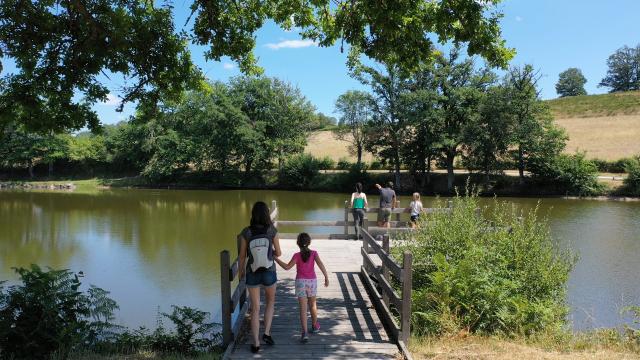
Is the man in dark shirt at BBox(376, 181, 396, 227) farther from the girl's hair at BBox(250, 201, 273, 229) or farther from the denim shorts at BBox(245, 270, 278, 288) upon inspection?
the girl's hair at BBox(250, 201, 273, 229)

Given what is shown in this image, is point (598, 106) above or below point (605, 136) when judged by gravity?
above

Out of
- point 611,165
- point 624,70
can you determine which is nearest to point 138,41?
point 611,165

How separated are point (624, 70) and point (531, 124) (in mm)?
98178

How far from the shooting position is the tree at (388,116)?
4403 cm

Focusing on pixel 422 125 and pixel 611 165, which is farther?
pixel 611 165

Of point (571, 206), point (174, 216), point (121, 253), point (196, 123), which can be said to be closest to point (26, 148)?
point (196, 123)

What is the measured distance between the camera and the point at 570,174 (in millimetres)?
38188

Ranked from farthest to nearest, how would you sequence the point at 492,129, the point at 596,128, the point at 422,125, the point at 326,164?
the point at 596,128, the point at 326,164, the point at 422,125, the point at 492,129

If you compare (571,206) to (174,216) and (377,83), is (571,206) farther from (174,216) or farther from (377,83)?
(174,216)

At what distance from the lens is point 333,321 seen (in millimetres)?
7035

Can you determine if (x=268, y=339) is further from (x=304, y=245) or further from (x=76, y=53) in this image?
(x=76, y=53)

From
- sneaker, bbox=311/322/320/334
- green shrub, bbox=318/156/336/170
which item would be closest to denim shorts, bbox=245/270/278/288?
sneaker, bbox=311/322/320/334

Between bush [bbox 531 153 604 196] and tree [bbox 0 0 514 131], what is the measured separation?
33.9 m

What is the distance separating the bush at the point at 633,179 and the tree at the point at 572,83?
10088 cm
